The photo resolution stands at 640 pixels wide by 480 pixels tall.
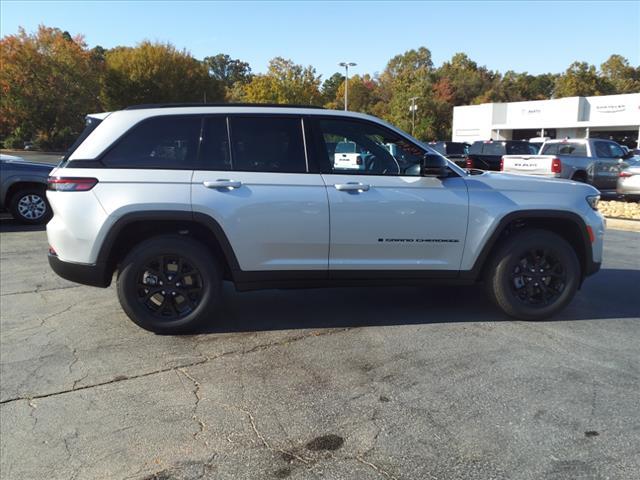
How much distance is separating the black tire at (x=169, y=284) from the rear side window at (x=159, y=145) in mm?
647

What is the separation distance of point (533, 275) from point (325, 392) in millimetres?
2498

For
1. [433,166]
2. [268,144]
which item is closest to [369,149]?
[433,166]

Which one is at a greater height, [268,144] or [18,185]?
[268,144]

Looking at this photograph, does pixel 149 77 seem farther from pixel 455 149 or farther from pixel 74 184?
pixel 74 184

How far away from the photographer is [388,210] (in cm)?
469

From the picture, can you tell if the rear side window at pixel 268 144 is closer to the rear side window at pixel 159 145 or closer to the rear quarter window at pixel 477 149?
the rear side window at pixel 159 145

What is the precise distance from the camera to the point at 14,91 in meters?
49.1

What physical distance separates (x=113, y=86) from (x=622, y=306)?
187 feet

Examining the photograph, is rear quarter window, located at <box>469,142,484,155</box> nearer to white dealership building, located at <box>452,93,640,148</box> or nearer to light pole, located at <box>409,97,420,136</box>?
white dealership building, located at <box>452,93,640,148</box>

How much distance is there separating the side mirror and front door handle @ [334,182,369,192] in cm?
53

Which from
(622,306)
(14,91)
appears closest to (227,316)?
(622,306)

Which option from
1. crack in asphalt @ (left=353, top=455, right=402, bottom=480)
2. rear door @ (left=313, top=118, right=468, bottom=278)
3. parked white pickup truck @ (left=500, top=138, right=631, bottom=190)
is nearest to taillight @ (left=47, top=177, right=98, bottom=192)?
rear door @ (left=313, top=118, right=468, bottom=278)

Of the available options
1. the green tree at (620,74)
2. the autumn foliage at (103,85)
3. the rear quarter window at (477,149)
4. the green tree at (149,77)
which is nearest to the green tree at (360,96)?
the autumn foliage at (103,85)

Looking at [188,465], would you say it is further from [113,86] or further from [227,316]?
[113,86]
